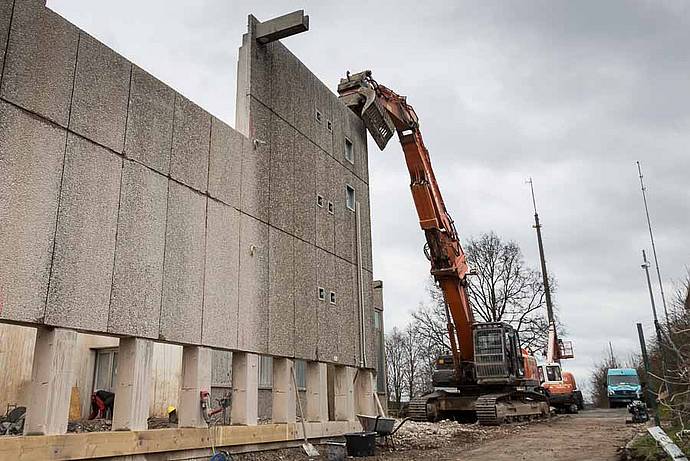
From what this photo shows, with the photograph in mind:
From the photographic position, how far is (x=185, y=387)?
880cm

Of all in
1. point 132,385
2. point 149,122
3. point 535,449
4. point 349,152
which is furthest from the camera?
point 349,152

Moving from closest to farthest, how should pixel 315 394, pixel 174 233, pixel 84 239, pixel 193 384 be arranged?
pixel 84 239 < pixel 174 233 < pixel 193 384 < pixel 315 394

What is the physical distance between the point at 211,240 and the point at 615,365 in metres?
54.0

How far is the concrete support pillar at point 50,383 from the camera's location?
6.49m

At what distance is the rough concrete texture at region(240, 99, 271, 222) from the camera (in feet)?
34.0

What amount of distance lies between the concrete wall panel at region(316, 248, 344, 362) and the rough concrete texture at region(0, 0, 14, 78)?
7.05 m

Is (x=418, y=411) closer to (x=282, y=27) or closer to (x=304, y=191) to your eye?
(x=304, y=191)

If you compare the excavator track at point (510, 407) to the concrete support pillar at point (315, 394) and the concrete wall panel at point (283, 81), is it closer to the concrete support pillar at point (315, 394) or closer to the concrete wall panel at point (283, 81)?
the concrete support pillar at point (315, 394)

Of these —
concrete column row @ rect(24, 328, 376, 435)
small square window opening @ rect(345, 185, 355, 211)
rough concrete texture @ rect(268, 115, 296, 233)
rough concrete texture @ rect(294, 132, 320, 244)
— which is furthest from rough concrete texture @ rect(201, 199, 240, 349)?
small square window opening @ rect(345, 185, 355, 211)

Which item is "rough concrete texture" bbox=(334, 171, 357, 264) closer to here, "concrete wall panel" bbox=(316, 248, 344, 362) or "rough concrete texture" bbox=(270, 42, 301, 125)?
"concrete wall panel" bbox=(316, 248, 344, 362)

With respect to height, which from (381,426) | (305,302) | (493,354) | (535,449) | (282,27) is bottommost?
(535,449)

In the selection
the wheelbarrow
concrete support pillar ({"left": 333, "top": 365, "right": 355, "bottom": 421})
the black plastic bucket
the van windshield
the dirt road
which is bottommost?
the dirt road

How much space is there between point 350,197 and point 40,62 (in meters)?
8.56

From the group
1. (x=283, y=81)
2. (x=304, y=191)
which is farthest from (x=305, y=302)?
(x=283, y=81)
